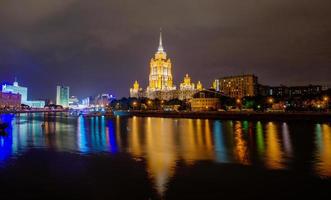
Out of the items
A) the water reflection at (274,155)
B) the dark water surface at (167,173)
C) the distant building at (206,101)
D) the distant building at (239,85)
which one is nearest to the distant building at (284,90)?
the distant building at (239,85)

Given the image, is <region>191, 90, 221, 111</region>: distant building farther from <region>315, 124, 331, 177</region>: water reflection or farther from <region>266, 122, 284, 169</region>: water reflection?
<region>315, 124, 331, 177</region>: water reflection

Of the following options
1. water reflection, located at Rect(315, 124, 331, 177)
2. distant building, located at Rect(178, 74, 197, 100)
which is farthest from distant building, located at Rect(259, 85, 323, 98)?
water reflection, located at Rect(315, 124, 331, 177)

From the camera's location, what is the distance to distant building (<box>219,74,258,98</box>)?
162m

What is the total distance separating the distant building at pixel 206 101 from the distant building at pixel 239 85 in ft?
129

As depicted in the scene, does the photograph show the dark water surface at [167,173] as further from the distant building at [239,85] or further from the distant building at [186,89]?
the distant building at [186,89]

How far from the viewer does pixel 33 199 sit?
42.5 ft

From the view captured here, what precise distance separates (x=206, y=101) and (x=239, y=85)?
150 feet

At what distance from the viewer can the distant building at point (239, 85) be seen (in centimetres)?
16162

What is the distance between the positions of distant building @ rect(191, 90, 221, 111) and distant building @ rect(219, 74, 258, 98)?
129 feet

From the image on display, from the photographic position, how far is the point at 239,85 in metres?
165

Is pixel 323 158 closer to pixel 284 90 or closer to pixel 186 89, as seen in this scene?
pixel 186 89

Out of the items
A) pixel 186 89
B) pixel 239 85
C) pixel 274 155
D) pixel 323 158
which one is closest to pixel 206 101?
pixel 239 85

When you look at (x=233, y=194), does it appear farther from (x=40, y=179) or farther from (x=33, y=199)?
(x=40, y=179)

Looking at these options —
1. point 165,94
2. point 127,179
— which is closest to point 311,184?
point 127,179
